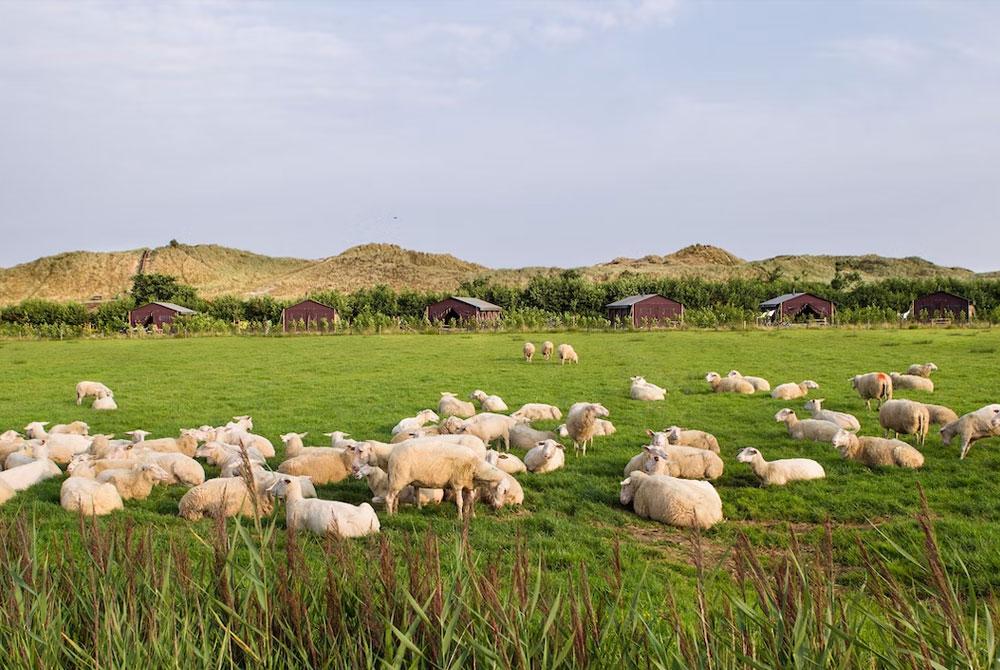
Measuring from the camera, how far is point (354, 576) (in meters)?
3.03

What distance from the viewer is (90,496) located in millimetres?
8844

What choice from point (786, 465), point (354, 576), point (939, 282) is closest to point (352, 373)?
point (786, 465)

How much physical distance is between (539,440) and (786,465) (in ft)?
14.5

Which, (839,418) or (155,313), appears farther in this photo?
(155,313)

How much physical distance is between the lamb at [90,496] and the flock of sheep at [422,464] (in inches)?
0.8

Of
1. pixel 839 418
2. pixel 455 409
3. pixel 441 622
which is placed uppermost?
pixel 441 622

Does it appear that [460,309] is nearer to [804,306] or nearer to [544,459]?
[804,306]

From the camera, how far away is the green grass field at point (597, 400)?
7.48 metres

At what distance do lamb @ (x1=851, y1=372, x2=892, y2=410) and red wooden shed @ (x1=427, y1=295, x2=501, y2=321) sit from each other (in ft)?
193

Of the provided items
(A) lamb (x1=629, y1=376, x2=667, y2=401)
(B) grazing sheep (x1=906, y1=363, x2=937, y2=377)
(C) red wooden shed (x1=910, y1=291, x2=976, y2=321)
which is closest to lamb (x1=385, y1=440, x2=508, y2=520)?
(A) lamb (x1=629, y1=376, x2=667, y2=401)

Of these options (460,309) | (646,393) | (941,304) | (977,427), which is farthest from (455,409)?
(941,304)

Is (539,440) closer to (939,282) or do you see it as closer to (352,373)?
(352,373)

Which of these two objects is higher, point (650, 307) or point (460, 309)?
point (650, 307)

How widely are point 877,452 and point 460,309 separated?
67825 millimetres
